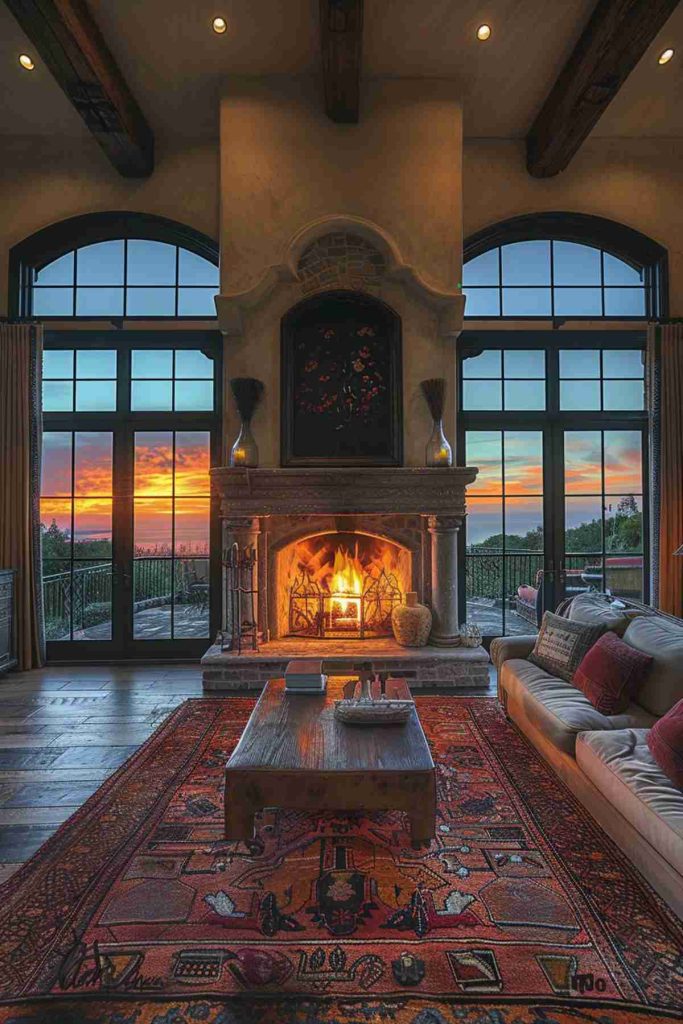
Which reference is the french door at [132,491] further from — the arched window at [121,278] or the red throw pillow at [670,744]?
the red throw pillow at [670,744]

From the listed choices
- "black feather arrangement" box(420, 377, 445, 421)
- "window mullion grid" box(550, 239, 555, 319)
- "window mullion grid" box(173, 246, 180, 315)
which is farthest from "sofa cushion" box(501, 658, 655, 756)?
"window mullion grid" box(173, 246, 180, 315)

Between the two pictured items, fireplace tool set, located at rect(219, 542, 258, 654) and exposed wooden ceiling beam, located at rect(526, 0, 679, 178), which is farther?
fireplace tool set, located at rect(219, 542, 258, 654)

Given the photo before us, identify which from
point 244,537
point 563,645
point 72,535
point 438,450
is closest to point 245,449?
point 244,537

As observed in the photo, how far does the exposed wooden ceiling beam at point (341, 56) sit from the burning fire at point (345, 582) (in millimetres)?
3683

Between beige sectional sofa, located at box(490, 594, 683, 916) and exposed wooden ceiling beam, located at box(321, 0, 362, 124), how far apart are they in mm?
4169

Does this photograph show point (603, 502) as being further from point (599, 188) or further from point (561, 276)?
point (599, 188)

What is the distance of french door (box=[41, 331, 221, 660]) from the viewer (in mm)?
5305

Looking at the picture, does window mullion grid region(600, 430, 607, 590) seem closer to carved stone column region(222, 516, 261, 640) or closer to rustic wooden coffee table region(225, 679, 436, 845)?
carved stone column region(222, 516, 261, 640)

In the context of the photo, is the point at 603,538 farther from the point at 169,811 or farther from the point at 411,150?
the point at 169,811

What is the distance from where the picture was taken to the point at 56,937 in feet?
5.94

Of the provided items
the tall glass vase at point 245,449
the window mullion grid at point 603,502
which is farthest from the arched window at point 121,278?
the window mullion grid at point 603,502

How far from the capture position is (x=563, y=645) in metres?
3.32

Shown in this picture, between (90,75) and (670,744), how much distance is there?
556 centimetres

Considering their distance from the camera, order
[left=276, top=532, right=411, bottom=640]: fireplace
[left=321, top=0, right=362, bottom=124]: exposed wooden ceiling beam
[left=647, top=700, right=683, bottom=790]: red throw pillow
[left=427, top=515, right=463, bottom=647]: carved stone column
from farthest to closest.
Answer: [left=276, top=532, right=411, bottom=640]: fireplace
[left=427, top=515, right=463, bottom=647]: carved stone column
[left=321, top=0, right=362, bottom=124]: exposed wooden ceiling beam
[left=647, top=700, right=683, bottom=790]: red throw pillow
